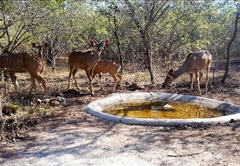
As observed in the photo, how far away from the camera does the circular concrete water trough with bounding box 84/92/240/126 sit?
6.27m

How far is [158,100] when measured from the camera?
28.6ft

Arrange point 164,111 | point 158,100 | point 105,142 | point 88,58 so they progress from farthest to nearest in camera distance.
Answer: point 88,58, point 158,100, point 164,111, point 105,142

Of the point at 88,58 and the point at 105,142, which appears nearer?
the point at 105,142

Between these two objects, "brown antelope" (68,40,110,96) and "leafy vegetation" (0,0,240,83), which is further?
"leafy vegetation" (0,0,240,83)

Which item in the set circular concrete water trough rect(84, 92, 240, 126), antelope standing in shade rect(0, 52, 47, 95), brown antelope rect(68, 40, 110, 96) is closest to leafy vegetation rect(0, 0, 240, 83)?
antelope standing in shade rect(0, 52, 47, 95)

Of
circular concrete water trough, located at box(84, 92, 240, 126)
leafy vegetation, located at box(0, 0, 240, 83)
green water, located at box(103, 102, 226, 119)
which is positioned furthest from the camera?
leafy vegetation, located at box(0, 0, 240, 83)

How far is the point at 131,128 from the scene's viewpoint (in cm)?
614

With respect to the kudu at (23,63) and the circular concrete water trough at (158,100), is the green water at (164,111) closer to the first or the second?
the circular concrete water trough at (158,100)

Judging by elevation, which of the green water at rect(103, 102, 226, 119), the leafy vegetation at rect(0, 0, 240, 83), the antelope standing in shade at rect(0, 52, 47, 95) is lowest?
the green water at rect(103, 102, 226, 119)

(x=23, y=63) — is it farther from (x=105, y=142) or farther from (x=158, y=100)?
(x=105, y=142)

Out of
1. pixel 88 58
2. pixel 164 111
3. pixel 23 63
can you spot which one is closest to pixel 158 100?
pixel 164 111

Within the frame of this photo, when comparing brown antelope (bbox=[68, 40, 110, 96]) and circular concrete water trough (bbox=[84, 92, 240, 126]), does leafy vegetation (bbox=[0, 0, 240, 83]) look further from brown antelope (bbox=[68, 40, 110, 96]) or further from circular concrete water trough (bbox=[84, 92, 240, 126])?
circular concrete water trough (bbox=[84, 92, 240, 126])

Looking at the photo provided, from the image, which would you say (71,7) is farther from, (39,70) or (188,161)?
(188,161)

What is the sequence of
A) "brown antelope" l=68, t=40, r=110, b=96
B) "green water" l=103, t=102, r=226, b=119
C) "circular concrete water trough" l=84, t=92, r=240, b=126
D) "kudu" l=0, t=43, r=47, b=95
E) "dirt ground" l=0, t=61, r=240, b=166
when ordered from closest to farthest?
"dirt ground" l=0, t=61, r=240, b=166
"circular concrete water trough" l=84, t=92, r=240, b=126
"green water" l=103, t=102, r=226, b=119
"kudu" l=0, t=43, r=47, b=95
"brown antelope" l=68, t=40, r=110, b=96
